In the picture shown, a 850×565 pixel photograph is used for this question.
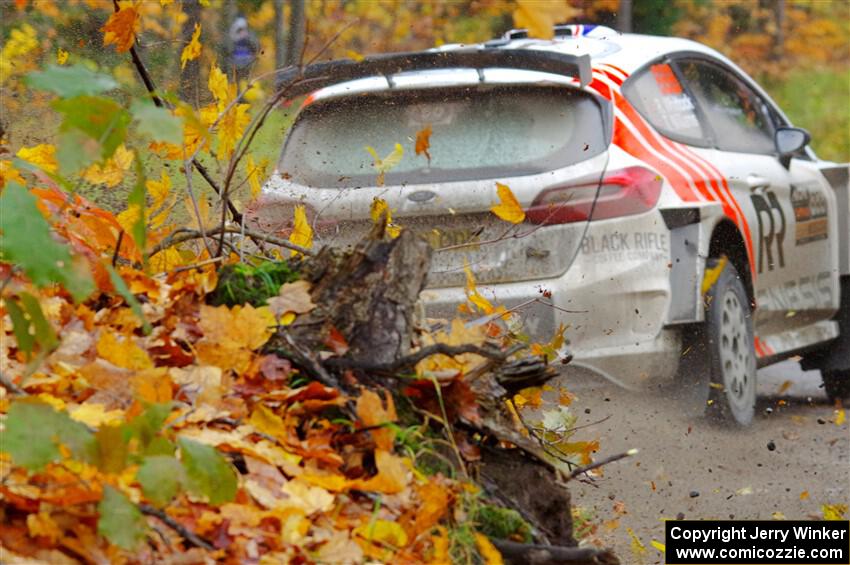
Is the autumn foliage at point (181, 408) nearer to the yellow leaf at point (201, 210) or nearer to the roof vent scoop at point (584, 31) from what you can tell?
the yellow leaf at point (201, 210)

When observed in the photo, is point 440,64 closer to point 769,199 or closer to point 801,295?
point 769,199

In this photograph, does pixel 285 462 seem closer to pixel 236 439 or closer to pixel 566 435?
pixel 236 439

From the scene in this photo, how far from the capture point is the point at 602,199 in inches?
236

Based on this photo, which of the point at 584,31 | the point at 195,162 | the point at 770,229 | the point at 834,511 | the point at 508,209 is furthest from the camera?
the point at 584,31

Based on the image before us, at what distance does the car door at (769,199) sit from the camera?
713 cm

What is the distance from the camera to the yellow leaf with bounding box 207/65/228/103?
4262 millimetres

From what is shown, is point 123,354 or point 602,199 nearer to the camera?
point 123,354

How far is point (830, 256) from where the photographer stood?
8242 millimetres

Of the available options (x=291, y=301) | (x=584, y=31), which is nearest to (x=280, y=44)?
(x=584, y=31)

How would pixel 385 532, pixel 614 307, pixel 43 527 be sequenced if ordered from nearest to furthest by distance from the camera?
pixel 43 527 → pixel 385 532 → pixel 614 307

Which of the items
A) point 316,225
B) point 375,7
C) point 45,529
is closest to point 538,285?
point 316,225

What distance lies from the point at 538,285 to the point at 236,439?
10.4 feet

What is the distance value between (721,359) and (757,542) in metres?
1.80

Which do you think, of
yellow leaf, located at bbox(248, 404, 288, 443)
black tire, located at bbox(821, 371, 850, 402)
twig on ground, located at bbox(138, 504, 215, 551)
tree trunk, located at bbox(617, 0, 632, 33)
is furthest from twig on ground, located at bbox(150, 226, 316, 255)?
tree trunk, located at bbox(617, 0, 632, 33)
